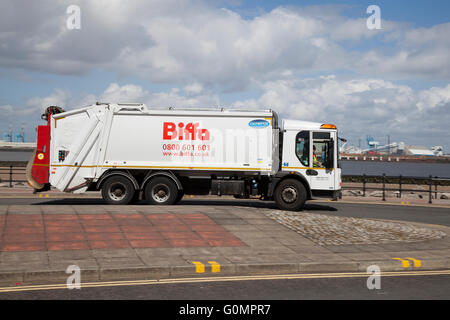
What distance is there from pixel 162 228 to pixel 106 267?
3250 millimetres

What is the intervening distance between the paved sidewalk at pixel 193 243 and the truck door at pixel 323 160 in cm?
425

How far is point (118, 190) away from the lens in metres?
17.4

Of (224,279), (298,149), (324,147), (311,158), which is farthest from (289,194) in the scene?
(224,279)

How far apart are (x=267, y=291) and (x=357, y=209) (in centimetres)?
1339

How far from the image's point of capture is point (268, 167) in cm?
1769

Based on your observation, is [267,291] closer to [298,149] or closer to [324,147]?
[298,149]

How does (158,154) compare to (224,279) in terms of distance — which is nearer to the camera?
(224,279)

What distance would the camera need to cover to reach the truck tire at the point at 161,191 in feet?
57.0

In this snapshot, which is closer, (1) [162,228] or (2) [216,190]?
(1) [162,228]

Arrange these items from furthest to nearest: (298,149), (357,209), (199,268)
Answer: (357,209)
(298,149)
(199,268)

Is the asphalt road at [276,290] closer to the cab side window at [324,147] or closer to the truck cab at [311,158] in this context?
the truck cab at [311,158]

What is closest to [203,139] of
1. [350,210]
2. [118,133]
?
[118,133]

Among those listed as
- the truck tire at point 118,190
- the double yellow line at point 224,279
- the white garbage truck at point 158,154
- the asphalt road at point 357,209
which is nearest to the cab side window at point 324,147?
the white garbage truck at point 158,154
